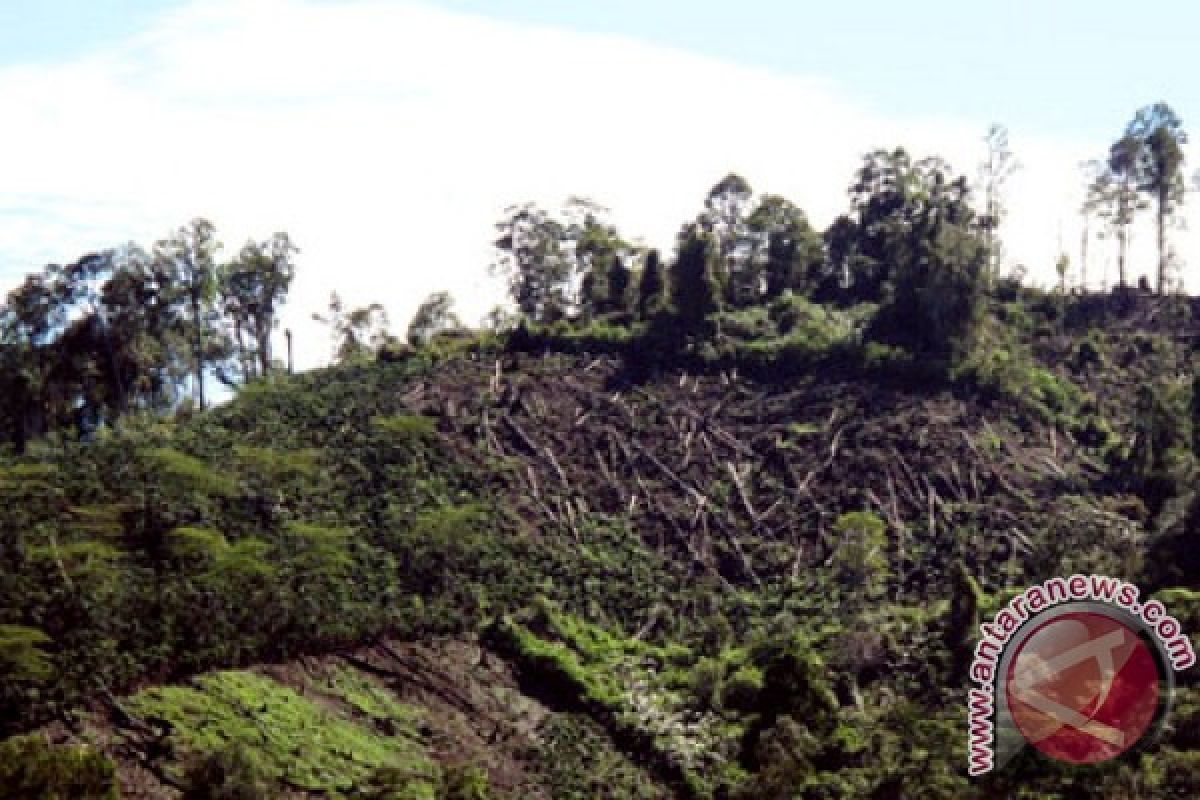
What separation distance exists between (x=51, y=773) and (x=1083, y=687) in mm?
20243

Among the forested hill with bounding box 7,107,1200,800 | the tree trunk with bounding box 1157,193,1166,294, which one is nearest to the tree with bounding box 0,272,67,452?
the forested hill with bounding box 7,107,1200,800

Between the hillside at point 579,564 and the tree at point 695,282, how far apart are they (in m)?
1.72

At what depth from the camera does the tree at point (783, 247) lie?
64875mm

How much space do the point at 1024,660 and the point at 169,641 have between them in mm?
17932

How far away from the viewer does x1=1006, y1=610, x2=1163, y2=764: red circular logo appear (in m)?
27.6

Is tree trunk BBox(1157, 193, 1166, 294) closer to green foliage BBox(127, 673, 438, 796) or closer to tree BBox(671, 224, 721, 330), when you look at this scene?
tree BBox(671, 224, 721, 330)

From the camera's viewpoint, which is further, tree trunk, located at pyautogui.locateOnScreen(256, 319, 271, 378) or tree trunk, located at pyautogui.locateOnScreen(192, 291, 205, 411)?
tree trunk, located at pyautogui.locateOnScreen(256, 319, 271, 378)

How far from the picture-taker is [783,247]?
213 ft

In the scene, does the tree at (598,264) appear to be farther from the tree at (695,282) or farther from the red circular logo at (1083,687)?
the red circular logo at (1083,687)

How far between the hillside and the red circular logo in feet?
2.47

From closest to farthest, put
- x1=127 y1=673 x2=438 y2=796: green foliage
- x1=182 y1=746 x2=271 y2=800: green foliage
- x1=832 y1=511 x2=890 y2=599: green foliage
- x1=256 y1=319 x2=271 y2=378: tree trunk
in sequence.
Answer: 1. x1=182 y1=746 x2=271 y2=800: green foliage
2. x1=127 y1=673 x2=438 y2=796: green foliage
3. x1=832 y1=511 x2=890 y2=599: green foliage
4. x1=256 y1=319 x2=271 y2=378: tree trunk

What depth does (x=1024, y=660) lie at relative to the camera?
29.7m

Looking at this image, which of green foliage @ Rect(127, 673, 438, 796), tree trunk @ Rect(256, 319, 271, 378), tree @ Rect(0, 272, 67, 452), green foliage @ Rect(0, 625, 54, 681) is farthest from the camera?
tree trunk @ Rect(256, 319, 271, 378)

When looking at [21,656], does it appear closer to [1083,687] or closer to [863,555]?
[1083,687]
